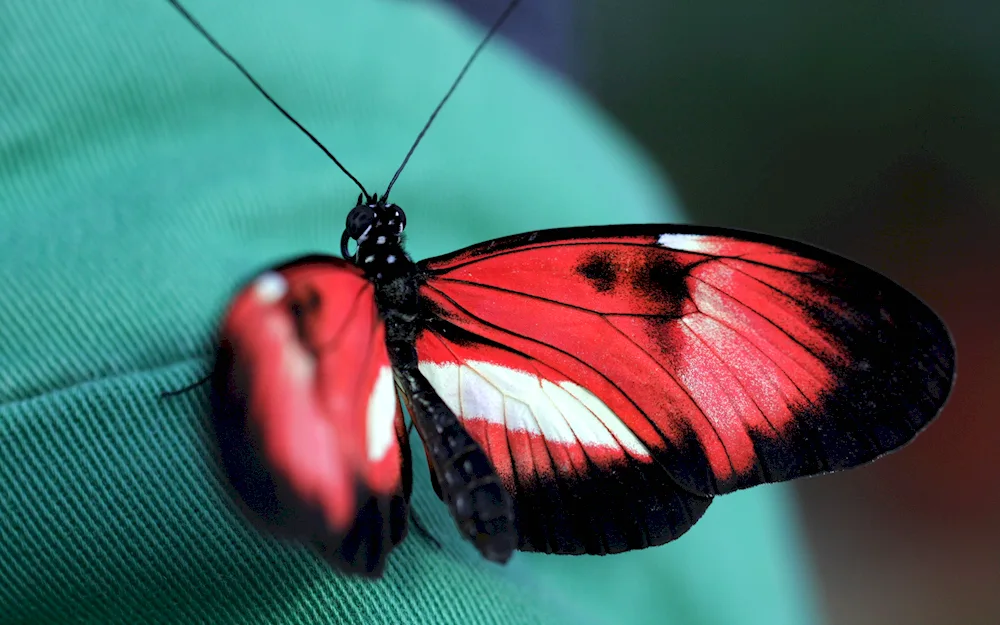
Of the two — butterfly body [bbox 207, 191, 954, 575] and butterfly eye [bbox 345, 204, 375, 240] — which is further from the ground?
butterfly eye [bbox 345, 204, 375, 240]

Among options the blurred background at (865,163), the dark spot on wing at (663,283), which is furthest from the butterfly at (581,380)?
the blurred background at (865,163)

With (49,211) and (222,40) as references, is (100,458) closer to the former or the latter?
(49,211)

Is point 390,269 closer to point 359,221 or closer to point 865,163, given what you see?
point 359,221

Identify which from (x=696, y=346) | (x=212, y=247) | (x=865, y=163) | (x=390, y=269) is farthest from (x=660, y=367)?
(x=865, y=163)

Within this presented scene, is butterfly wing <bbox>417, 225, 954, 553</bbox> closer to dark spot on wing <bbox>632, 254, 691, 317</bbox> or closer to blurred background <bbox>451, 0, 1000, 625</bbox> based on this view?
dark spot on wing <bbox>632, 254, 691, 317</bbox>

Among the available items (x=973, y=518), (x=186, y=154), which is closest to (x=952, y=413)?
(x=973, y=518)

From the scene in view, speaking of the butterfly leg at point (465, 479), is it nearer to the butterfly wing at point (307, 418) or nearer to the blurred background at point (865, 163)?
the butterfly wing at point (307, 418)

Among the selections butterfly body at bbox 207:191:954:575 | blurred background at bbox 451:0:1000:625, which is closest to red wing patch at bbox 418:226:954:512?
butterfly body at bbox 207:191:954:575
